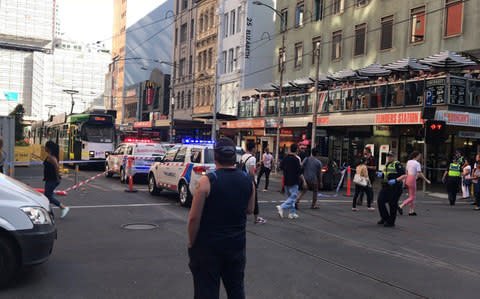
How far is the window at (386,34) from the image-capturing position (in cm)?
2805

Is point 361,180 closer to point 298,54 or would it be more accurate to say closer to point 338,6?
point 338,6

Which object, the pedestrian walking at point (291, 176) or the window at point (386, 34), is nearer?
the pedestrian walking at point (291, 176)

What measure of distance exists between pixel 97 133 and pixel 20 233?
21.8m

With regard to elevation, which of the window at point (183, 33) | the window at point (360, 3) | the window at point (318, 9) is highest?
the window at point (183, 33)

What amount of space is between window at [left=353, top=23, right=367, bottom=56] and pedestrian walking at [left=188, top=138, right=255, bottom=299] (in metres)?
27.9

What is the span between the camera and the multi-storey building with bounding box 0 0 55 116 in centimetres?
12050

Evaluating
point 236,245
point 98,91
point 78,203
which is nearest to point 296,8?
point 78,203

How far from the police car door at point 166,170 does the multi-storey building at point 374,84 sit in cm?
1022

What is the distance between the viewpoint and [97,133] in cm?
2650

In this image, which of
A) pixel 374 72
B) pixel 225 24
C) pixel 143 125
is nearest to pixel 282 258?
pixel 374 72

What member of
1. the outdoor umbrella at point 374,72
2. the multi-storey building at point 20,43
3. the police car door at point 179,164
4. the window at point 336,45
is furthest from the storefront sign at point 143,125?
the multi-storey building at point 20,43

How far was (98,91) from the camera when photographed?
127m

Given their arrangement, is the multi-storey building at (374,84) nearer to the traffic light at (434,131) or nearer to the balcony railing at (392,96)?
the balcony railing at (392,96)

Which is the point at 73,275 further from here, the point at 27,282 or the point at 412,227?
the point at 412,227
